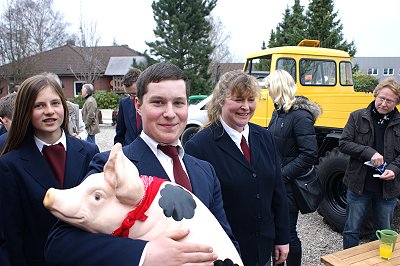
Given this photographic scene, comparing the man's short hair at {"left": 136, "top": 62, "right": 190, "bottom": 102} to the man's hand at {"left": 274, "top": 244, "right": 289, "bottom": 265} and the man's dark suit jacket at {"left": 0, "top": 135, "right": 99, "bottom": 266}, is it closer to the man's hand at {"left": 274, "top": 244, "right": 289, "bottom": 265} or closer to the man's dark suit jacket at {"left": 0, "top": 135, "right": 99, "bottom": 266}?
the man's dark suit jacket at {"left": 0, "top": 135, "right": 99, "bottom": 266}

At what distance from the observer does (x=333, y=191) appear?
4.84m

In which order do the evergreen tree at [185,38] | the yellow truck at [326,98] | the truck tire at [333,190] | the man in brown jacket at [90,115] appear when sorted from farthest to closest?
1. the evergreen tree at [185,38]
2. the man in brown jacket at [90,115]
3. the yellow truck at [326,98]
4. the truck tire at [333,190]

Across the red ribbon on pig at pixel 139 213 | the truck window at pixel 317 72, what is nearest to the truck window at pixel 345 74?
the truck window at pixel 317 72

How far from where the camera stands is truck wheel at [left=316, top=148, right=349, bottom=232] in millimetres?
4633

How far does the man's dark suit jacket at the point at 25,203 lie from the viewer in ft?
5.96

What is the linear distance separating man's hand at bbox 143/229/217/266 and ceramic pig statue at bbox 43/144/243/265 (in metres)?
0.03

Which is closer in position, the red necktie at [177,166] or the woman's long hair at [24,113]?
the red necktie at [177,166]

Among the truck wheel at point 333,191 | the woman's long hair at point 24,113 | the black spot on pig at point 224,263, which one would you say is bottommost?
the truck wheel at point 333,191

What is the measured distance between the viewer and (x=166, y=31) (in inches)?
899

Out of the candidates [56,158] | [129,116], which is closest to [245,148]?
[56,158]

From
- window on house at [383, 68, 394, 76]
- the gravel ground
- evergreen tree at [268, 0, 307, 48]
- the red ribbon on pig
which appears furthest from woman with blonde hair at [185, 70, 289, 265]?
window on house at [383, 68, 394, 76]

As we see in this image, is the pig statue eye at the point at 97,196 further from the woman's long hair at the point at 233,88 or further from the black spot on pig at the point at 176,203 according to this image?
the woman's long hair at the point at 233,88

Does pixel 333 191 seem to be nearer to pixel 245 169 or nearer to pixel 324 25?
pixel 245 169

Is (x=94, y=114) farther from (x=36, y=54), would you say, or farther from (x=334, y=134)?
(x=36, y=54)
